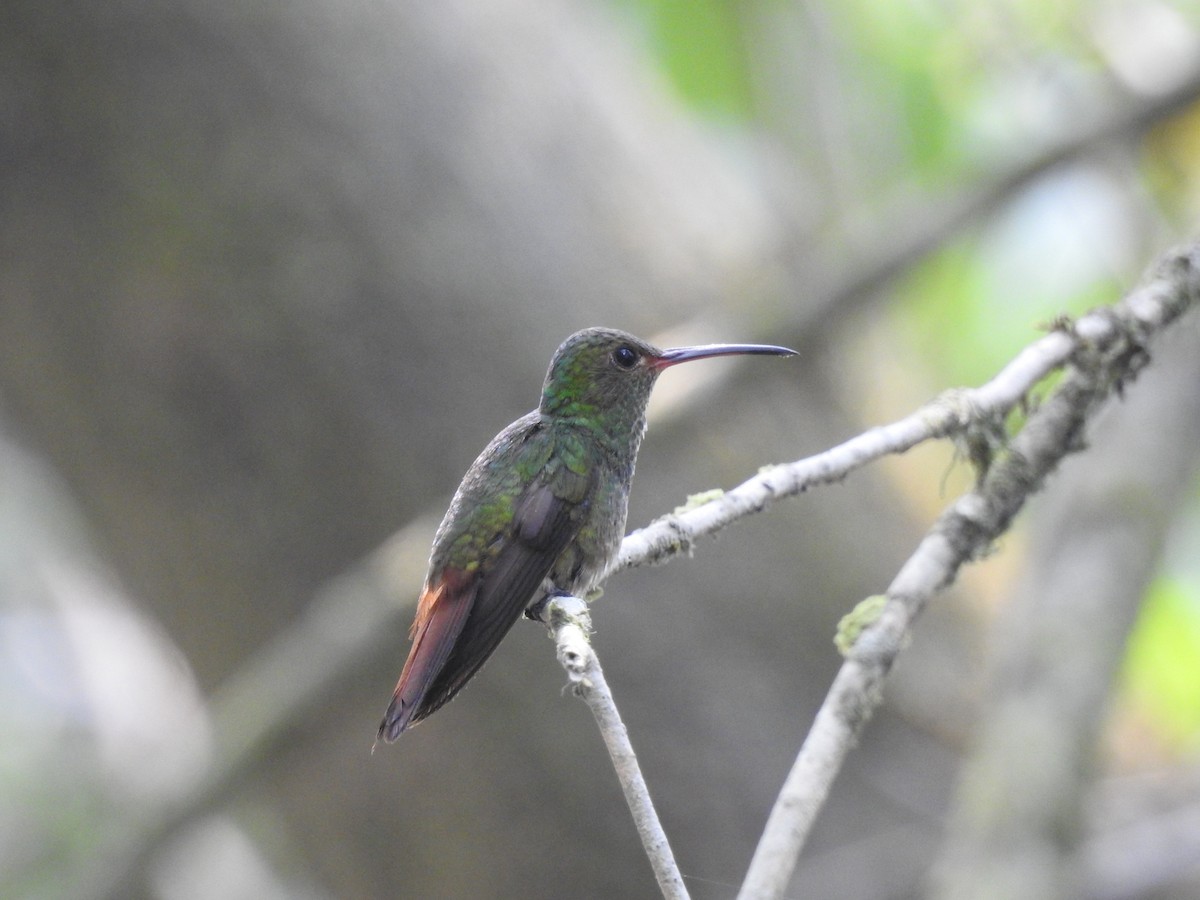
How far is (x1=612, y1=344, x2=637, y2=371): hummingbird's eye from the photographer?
3109 millimetres

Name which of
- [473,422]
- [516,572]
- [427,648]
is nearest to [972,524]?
[516,572]

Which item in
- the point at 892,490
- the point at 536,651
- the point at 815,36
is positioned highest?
the point at 815,36

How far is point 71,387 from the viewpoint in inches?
192

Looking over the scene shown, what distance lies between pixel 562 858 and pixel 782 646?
1.23 m

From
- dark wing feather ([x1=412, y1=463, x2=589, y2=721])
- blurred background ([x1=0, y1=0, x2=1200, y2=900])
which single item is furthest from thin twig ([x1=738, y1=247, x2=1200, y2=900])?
blurred background ([x1=0, y1=0, x2=1200, y2=900])

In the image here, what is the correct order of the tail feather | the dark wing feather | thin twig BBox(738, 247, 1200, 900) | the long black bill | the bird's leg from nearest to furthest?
1. thin twig BBox(738, 247, 1200, 900)
2. the tail feather
3. the dark wing feather
4. the bird's leg
5. the long black bill

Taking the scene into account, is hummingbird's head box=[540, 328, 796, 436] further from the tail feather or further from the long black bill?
the tail feather

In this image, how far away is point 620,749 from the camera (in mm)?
1478

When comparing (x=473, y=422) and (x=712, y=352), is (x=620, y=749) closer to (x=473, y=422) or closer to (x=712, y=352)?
(x=712, y=352)

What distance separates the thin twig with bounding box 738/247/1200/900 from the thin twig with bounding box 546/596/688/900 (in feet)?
0.38

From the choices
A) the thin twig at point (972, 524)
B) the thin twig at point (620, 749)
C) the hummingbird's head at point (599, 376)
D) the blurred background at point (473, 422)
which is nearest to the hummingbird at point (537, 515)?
the hummingbird's head at point (599, 376)

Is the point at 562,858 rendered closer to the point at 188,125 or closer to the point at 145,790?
the point at 145,790

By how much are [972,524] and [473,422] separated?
2.95 metres

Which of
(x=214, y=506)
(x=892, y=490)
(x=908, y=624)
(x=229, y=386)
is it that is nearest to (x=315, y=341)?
(x=229, y=386)
